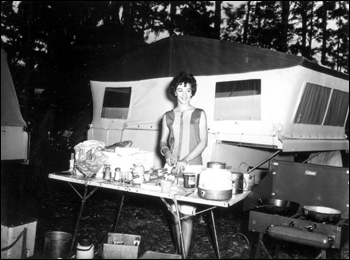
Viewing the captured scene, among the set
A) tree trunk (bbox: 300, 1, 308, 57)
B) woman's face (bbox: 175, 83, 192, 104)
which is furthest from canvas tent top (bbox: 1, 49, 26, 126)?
tree trunk (bbox: 300, 1, 308, 57)

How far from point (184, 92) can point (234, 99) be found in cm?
223

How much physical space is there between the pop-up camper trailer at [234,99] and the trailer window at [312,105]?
0.06 ft

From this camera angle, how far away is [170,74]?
20.9ft

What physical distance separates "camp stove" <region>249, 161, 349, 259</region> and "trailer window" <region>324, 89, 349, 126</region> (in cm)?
360

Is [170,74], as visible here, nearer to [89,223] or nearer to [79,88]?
[89,223]

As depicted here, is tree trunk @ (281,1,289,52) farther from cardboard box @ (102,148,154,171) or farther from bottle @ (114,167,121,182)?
bottle @ (114,167,121,182)

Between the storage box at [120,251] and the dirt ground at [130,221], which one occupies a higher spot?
the storage box at [120,251]

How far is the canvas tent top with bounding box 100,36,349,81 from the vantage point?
18.2ft

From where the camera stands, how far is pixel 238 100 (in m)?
5.78

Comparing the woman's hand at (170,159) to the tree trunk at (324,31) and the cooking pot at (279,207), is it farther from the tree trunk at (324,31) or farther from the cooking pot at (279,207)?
the tree trunk at (324,31)

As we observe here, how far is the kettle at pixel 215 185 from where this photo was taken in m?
2.84

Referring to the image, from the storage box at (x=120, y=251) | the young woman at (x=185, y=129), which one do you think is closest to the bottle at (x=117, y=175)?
the young woman at (x=185, y=129)

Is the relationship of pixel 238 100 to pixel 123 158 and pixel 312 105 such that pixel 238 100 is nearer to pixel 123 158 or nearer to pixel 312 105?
pixel 312 105

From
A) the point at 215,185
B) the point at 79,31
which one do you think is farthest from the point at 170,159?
the point at 79,31
